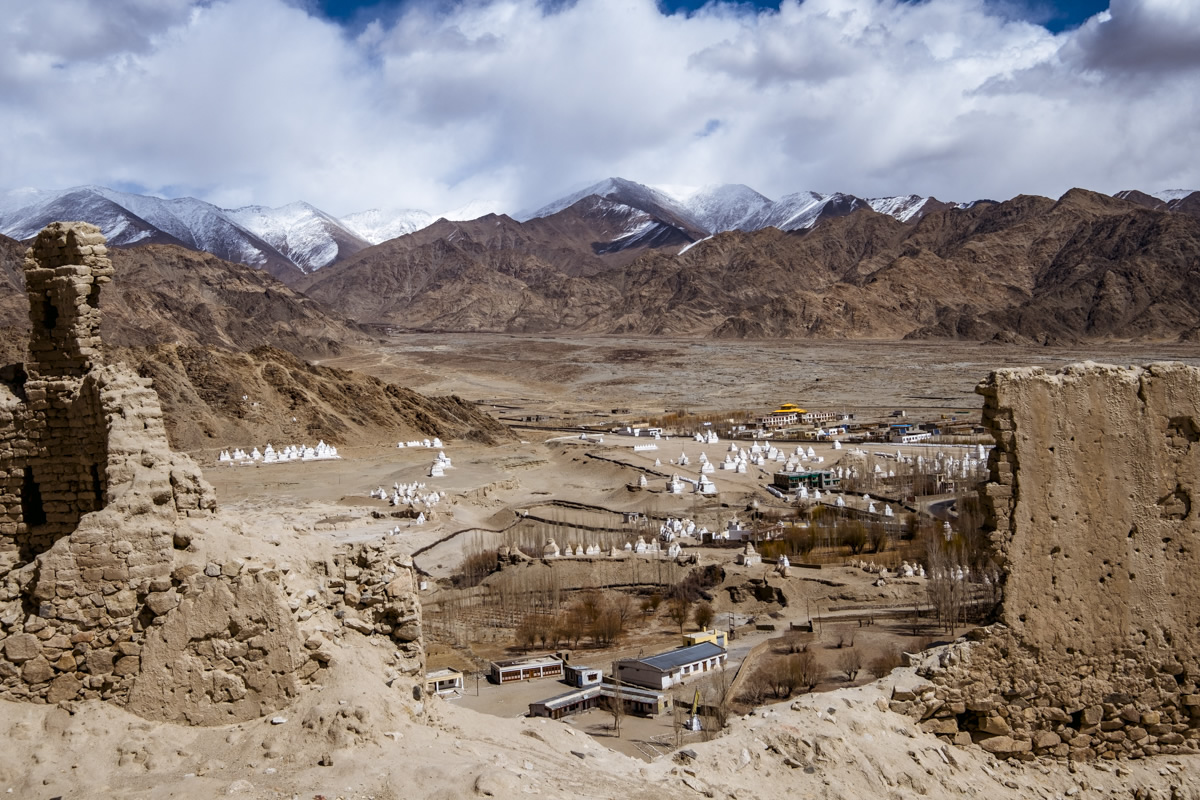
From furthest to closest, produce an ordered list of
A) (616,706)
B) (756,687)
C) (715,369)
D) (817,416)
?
(715,369), (817,416), (756,687), (616,706)

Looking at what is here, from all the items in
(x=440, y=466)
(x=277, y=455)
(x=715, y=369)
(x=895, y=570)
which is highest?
(x=715, y=369)

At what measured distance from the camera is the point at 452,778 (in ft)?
19.9

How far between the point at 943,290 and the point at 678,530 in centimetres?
13742

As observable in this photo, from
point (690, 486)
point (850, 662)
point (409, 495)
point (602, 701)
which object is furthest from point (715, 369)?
point (602, 701)

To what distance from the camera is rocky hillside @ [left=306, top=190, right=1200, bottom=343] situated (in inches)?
5300

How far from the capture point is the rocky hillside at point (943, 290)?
13462 centimetres

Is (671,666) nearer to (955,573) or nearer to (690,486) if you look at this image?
(955,573)

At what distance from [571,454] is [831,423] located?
884 inches

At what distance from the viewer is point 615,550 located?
31000 mm

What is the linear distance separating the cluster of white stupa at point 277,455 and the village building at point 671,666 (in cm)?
3636

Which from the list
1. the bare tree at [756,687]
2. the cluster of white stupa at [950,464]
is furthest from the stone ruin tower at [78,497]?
the cluster of white stupa at [950,464]

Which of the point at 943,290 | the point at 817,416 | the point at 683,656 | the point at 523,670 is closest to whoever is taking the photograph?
the point at 683,656

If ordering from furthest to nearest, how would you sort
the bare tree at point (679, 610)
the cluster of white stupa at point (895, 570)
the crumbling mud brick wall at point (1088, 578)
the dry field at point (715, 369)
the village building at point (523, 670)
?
the dry field at point (715, 369)
the cluster of white stupa at point (895, 570)
the bare tree at point (679, 610)
the village building at point (523, 670)
the crumbling mud brick wall at point (1088, 578)

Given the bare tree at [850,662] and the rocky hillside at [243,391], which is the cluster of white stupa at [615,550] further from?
the rocky hillside at [243,391]
